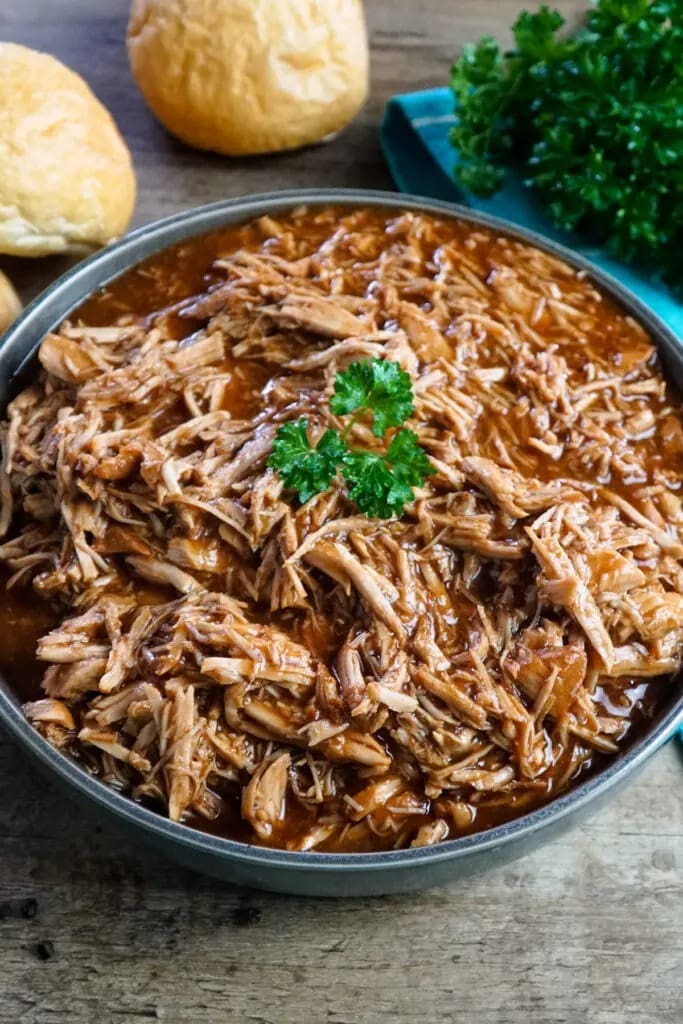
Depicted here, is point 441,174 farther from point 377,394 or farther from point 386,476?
point 386,476

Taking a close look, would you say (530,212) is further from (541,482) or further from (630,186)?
(541,482)

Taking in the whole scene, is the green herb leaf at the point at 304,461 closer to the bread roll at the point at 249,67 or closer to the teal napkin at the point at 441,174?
the teal napkin at the point at 441,174

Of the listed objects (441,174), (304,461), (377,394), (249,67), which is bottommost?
(441,174)

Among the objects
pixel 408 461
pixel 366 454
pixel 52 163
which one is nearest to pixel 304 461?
pixel 366 454

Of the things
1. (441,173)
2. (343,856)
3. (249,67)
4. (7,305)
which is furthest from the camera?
(441,173)

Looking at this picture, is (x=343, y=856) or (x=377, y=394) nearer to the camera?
(x=343, y=856)

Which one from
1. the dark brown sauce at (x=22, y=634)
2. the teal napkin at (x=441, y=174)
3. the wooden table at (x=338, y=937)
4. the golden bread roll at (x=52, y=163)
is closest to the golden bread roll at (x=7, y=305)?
the golden bread roll at (x=52, y=163)

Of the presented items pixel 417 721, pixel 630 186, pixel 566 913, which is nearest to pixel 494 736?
pixel 417 721
